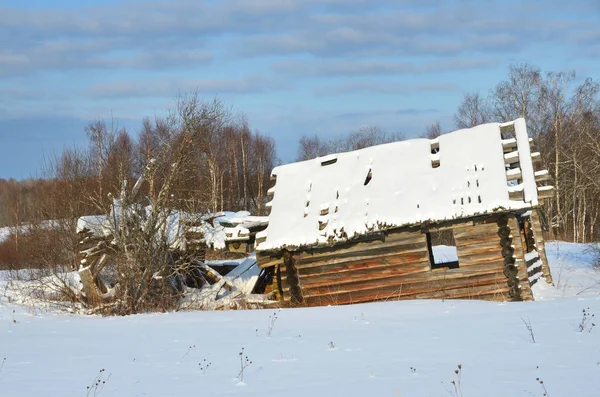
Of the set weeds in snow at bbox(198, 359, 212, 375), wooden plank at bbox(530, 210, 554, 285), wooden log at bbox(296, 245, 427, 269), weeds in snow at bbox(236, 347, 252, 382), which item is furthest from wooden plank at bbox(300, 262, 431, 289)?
weeds in snow at bbox(198, 359, 212, 375)

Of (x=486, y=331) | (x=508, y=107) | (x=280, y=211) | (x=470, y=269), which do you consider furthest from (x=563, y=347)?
(x=508, y=107)

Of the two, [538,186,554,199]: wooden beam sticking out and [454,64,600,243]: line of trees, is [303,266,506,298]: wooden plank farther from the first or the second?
[454,64,600,243]: line of trees

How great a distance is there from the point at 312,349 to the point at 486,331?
104 inches

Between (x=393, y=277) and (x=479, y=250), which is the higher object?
(x=479, y=250)

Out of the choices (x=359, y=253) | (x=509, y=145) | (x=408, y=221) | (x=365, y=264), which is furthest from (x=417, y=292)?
(x=509, y=145)

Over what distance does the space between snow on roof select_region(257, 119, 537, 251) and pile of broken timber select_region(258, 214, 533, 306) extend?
51 cm

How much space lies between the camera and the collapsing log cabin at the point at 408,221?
14094mm

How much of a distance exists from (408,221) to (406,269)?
122 cm

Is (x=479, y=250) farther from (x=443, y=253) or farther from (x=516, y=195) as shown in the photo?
(x=443, y=253)

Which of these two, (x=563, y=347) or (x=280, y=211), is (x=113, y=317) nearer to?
(x=280, y=211)

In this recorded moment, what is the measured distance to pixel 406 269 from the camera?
49.0 ft

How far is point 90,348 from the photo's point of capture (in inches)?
415

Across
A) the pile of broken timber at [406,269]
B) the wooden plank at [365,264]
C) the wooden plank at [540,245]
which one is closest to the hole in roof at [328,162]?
the pile of broken timber at [406,269]

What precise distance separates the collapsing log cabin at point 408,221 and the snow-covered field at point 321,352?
1160mm
